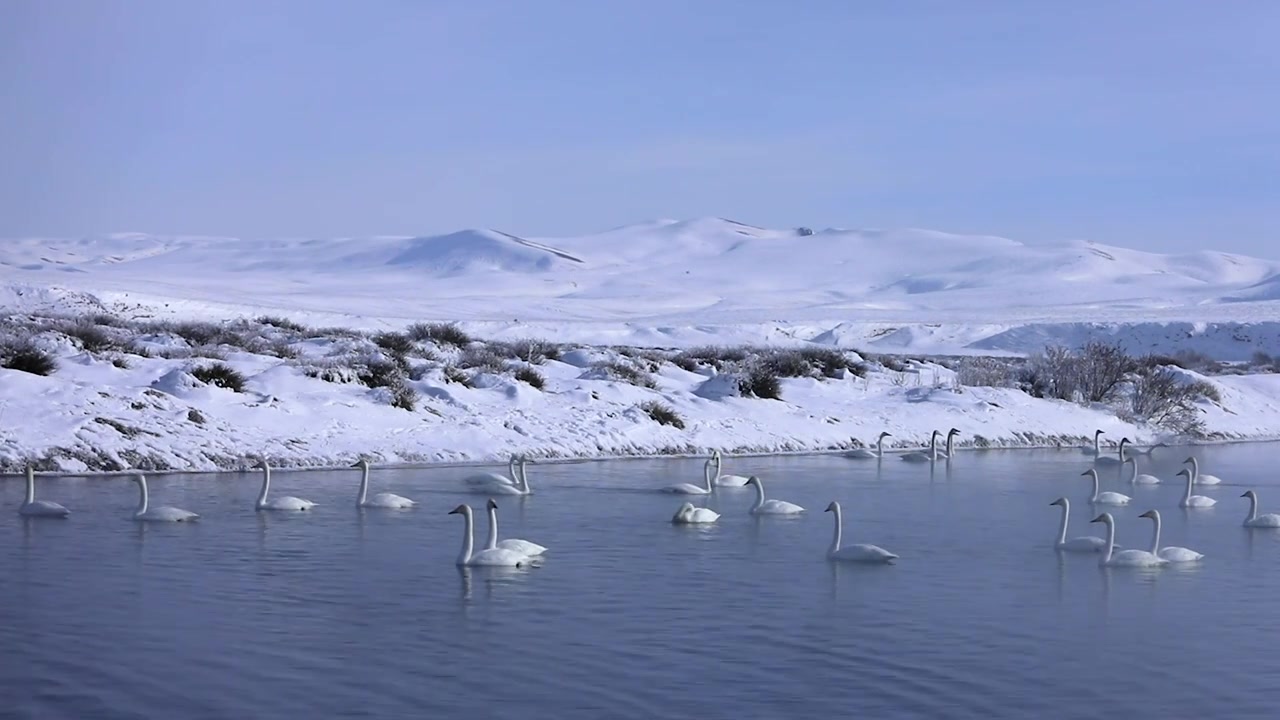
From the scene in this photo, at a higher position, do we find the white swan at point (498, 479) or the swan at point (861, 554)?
the white swan at point (498, 479)

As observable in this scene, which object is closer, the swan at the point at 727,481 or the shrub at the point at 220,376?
the swan at the point at 727,481

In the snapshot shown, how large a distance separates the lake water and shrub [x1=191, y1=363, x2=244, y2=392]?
17.1 ft

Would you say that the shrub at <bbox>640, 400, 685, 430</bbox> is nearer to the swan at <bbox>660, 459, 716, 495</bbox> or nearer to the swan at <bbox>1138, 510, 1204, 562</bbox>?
the swan at <bbox>660, 459, 716, 495</bbox>

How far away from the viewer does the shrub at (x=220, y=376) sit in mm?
26469

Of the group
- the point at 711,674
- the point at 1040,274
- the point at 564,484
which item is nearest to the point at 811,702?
the point at 711,674

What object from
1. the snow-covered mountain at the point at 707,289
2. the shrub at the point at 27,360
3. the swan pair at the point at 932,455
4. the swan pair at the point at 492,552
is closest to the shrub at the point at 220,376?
the shrub at the point at 27,360

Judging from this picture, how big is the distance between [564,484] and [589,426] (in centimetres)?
546

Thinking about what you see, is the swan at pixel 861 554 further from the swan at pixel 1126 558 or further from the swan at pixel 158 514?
the swan at pixel 158 514

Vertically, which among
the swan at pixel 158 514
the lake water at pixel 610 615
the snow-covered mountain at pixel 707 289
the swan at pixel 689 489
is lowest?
the lake water at pixel 610 615

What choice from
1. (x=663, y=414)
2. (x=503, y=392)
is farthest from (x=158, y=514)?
(x=663, y=414)

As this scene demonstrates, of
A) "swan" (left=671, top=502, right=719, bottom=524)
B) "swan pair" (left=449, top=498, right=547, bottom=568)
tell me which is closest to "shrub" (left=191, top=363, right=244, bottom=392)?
"swan" (left=671, top=502, right=719, bottom=524)

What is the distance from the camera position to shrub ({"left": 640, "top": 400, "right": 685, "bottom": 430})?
97.9 ft

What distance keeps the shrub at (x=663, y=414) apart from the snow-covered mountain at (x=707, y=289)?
35801 millimetres

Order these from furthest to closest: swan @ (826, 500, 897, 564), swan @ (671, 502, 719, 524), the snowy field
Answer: the snowy field, swan @ (671, 502, 719, 524), swan @ (826, 500, 897, 564)
